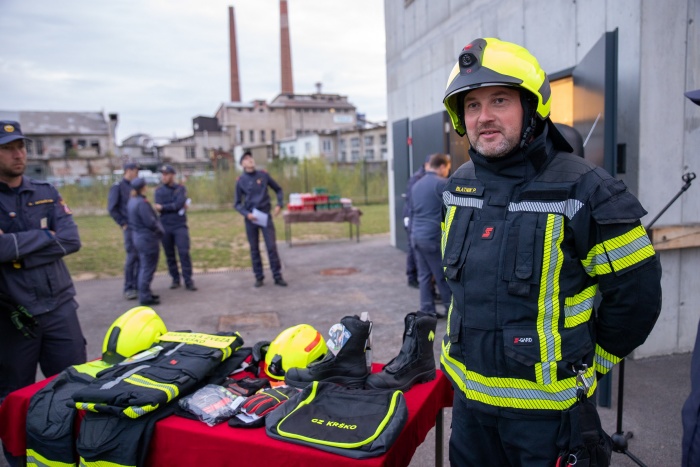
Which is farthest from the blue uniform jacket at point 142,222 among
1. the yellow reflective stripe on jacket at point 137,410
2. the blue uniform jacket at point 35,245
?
the yellow reflective stripe on jacket at point 137,410

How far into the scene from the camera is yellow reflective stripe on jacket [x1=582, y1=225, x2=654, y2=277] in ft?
5.67

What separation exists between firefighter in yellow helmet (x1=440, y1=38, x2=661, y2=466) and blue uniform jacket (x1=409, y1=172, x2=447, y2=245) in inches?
156

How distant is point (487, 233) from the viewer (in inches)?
73.5

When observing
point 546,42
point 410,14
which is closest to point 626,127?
point 546,42

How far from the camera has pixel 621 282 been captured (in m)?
1.78

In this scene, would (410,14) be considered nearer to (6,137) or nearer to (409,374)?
(6,137)

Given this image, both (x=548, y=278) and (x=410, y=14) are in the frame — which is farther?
(x=410, y=14)

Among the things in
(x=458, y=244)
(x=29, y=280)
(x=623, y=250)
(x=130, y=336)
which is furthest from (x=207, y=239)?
(x=623, y=250)

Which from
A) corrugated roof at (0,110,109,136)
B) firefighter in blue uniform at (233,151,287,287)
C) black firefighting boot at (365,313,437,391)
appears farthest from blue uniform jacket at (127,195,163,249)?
corrugated roof at (0,110,109,136)

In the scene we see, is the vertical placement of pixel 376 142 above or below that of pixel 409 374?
above

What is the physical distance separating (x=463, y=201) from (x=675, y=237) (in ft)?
10.9

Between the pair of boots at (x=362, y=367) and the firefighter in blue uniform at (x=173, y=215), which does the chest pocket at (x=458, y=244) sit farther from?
the firefighter in blue uniform at (x=173, y=215)

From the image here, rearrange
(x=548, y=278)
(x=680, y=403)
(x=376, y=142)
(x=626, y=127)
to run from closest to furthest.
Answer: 1. (x=548, y=278)
2. (x=680, y=403)
3. (x=626, y=127)
4. (x=376, y=142)

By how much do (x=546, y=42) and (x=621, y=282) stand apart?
14.6 feet
